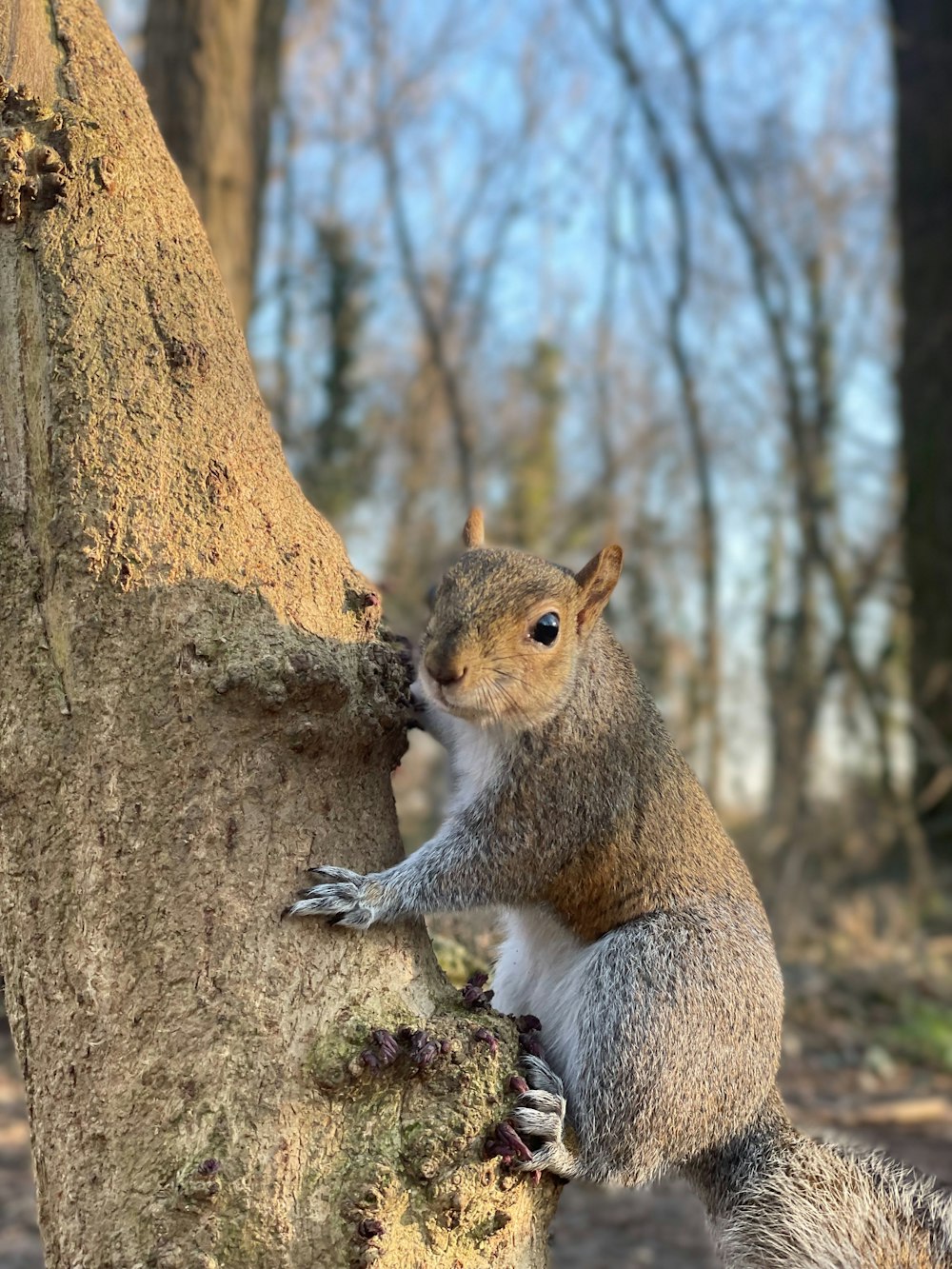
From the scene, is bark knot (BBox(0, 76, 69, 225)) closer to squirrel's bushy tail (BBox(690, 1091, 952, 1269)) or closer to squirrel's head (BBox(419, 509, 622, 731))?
squirrel's head (BBox(419, 509, 622, 731))

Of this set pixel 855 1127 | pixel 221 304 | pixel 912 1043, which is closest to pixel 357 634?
pixel 221 304

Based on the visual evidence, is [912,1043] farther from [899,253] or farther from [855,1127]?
[899,253]

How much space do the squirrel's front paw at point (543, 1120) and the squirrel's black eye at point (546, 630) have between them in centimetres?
77

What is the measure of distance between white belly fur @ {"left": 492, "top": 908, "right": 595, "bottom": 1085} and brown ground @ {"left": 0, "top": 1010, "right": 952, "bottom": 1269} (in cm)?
253

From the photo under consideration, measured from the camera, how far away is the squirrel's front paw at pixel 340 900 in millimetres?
1632

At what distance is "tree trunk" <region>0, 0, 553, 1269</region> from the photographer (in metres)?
1.47

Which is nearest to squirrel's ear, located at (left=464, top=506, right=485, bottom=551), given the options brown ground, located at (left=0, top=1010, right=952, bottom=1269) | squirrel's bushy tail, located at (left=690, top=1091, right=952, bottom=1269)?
squirrel's bushy tail, located at (left=690, top=1091, right=952, bottom=1269)

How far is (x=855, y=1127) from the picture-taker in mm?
5996

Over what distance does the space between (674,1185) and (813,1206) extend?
14.2 feet

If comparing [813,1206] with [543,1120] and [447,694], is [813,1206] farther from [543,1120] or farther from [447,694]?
[447,694]

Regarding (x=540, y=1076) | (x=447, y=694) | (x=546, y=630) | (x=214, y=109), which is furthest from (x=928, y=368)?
(x=540, y=1076)

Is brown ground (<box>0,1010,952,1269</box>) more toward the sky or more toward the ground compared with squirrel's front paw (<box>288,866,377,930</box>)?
more toward the ground

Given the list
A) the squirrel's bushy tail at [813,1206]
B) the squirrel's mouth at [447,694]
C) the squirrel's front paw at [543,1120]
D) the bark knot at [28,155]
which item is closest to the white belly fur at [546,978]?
the squirrel's front paw at [543,1120]

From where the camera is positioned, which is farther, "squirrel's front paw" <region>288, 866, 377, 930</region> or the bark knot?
the bark knot
